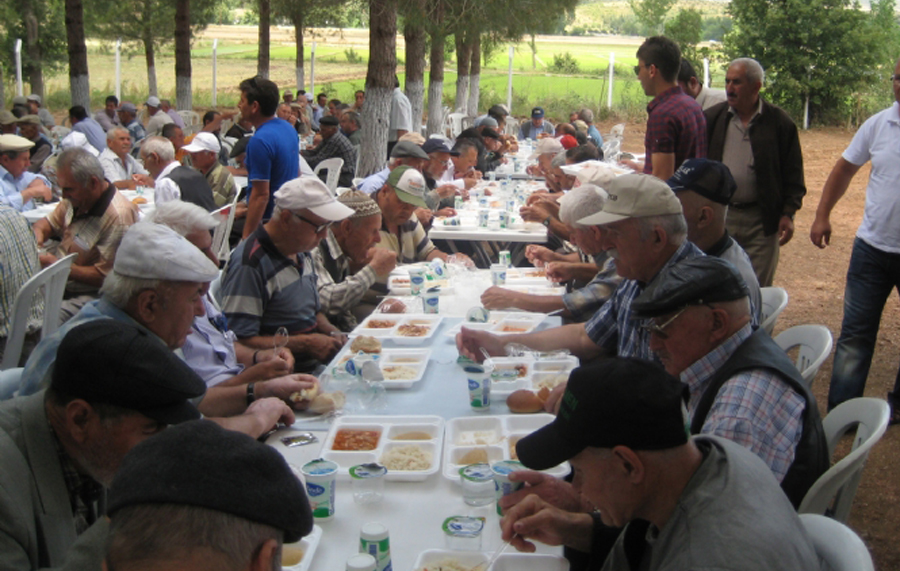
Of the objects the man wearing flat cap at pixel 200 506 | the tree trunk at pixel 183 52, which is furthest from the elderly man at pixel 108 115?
the man wearing flat cap at pixel 200 506

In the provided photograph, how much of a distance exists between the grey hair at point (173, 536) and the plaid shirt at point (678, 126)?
444 cm

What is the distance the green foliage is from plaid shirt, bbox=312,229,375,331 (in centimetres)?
2271

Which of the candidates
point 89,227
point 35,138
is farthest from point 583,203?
point 35,138

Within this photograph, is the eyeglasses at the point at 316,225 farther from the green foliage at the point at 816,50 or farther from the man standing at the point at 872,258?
the green foliage at the point at 816,50

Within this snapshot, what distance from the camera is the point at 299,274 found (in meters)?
3.86

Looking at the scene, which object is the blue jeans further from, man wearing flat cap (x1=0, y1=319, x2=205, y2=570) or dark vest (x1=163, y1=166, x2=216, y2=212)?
dark vest (x1=163, y1=166, x2=216, y2=212)

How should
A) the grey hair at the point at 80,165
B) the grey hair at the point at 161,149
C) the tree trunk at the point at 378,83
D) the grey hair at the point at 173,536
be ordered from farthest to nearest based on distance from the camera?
1. the tree trunk at the point at 378,83
2. the grey hair at the point at 161,149
3. the grey hair at the point at 80,165
4. the grey hair at the point at 173,536

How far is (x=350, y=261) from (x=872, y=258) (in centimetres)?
315

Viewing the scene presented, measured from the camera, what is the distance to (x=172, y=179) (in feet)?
21.7

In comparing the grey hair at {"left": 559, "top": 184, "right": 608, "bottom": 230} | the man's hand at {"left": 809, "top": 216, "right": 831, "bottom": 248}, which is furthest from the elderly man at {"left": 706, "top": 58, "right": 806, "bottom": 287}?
the grey hair at {"left": 559, "top": 184, "right": 608, "bottom": 230}

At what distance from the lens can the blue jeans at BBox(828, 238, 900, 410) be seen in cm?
434

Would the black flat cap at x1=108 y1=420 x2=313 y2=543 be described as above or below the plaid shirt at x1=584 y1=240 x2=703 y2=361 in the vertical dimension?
above

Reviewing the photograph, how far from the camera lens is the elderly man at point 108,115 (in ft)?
49.1

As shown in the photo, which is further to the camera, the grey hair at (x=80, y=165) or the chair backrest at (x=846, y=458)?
the grey hair at (x=80, y=165)
